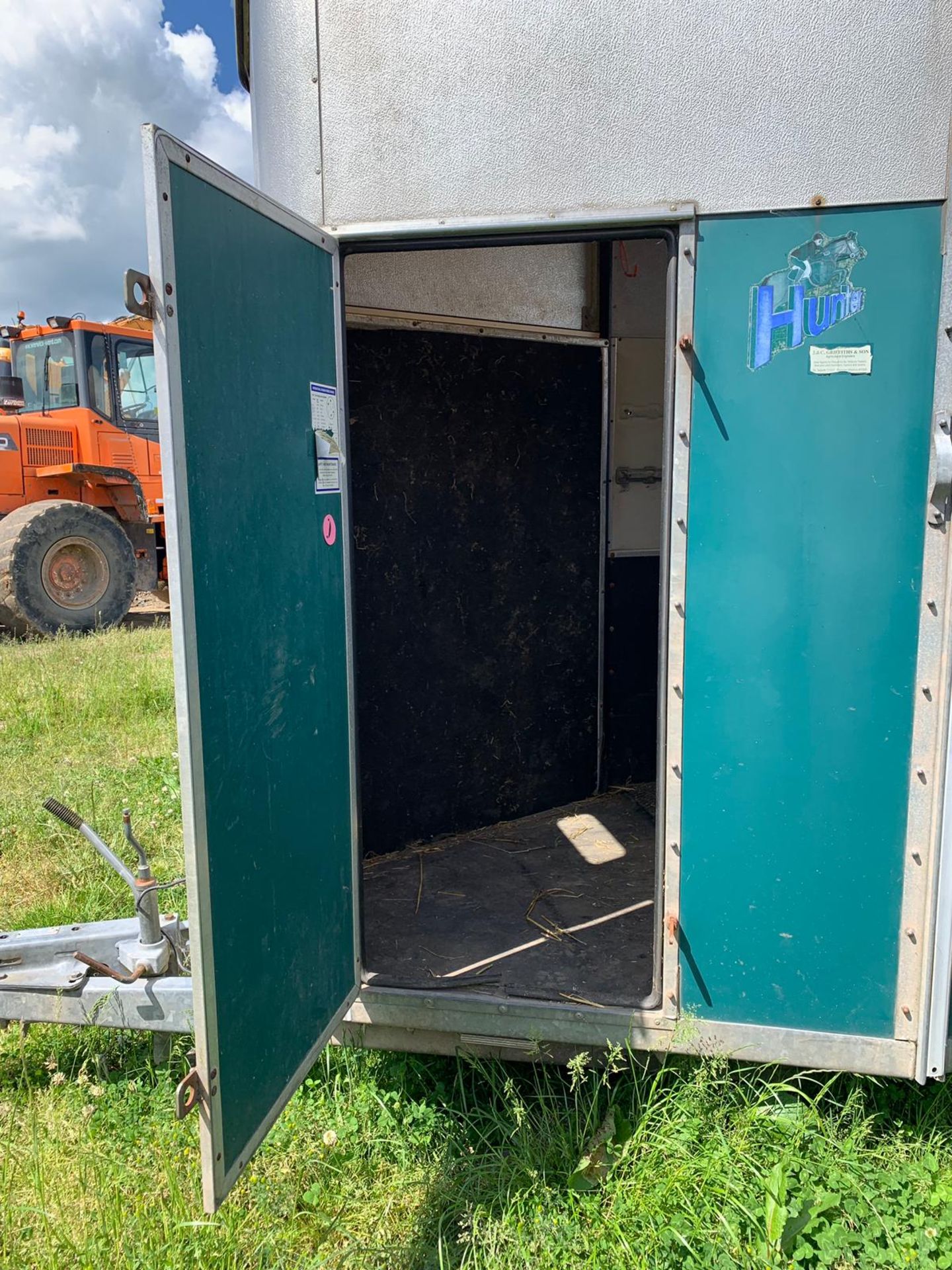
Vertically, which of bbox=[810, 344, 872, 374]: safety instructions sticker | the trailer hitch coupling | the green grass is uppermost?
bbox=[810, 344, 872, 374]: safety instructions sticker

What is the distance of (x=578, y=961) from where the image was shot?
2.82 metres

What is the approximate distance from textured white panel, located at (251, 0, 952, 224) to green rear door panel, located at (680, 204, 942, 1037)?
0.12m

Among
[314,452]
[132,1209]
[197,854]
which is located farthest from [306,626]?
[132,1209]

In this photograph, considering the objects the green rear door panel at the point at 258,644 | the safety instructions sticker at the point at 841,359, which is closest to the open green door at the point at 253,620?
the green rear door panel at the point at 258,644

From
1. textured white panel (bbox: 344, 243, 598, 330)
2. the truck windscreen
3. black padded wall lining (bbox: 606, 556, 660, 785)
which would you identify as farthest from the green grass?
the truck windscreen

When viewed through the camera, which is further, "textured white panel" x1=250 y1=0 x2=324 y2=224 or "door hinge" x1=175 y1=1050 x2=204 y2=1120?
"textured white panel" x1=250 y1=0 x2=324 y2=224

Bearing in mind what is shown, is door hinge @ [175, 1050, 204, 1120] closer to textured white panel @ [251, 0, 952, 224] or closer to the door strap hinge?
the door strap hinge

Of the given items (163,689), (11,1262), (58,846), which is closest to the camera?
(11,1262)

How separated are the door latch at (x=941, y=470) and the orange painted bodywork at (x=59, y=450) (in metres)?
8.78

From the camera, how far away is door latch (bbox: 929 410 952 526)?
6.50 ft

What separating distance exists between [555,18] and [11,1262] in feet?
9.47

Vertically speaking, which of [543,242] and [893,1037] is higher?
[543,242]

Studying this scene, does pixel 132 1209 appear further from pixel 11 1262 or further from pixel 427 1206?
pixel 427 1206

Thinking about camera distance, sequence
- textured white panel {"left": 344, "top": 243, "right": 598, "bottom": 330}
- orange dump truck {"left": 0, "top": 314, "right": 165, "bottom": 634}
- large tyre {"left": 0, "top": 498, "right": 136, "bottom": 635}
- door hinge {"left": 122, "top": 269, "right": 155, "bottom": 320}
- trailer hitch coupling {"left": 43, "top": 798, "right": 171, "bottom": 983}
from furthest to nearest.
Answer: orange dump truck {"left": 0, "top": 314, "right": 165, "bottom": 634} < large tyre {"left": 0, "top": 498, "right": 136, "bottom": 635} < textured white panel {"left": 344, "top": 243, "right": 598, "bottom": 330} < trailer hitch coupling {"left": 43, "top": 798, "right": 171, "bottom": 983} < door hinge {"left": 122, "top": 269, "right": 155, "bottom": 320}
